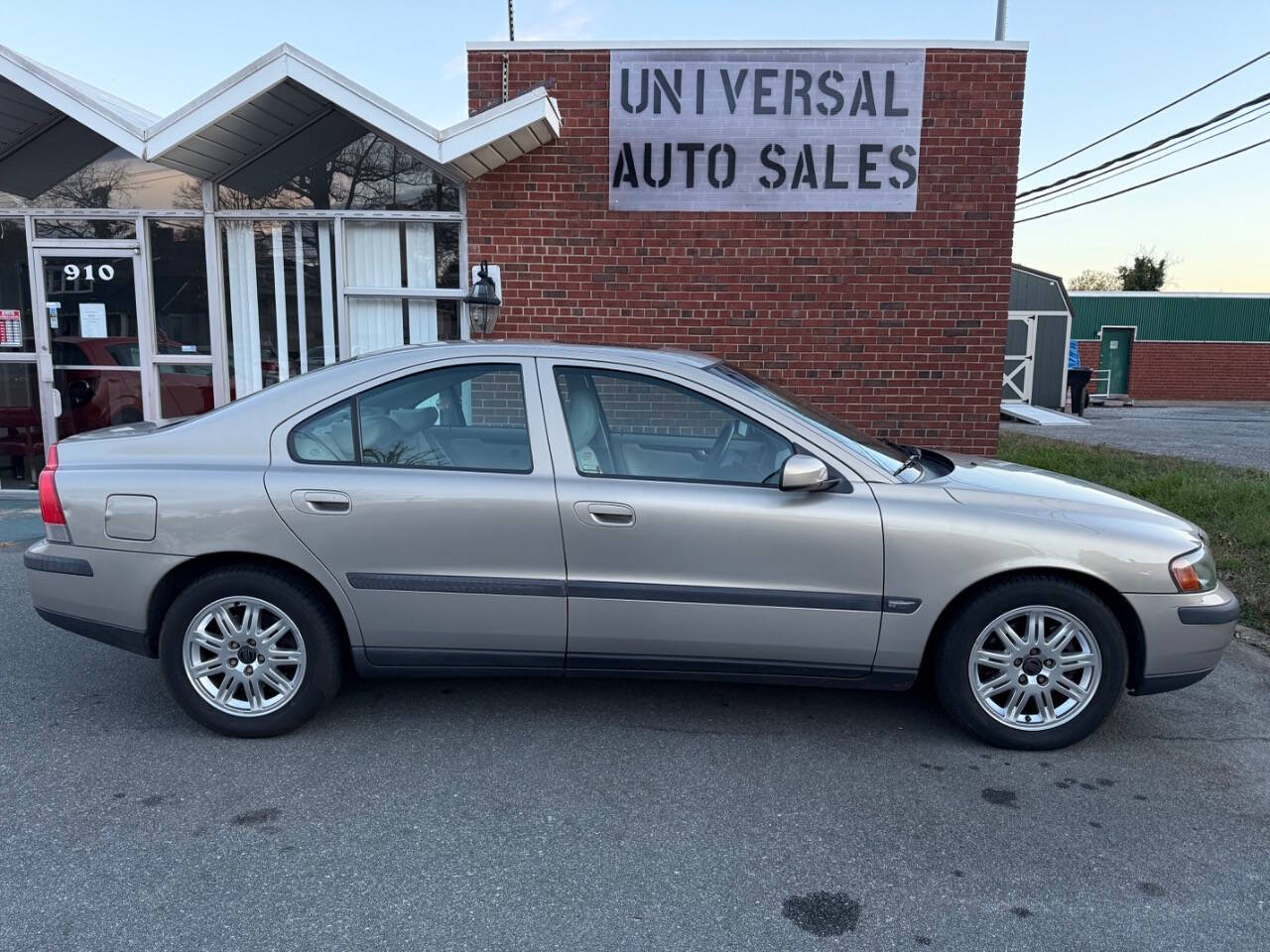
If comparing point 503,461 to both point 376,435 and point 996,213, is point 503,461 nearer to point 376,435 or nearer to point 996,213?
point 376,435

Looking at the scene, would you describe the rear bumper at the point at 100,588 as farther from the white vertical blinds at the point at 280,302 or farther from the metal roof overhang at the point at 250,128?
the white vertical blinds at the point at 280,302

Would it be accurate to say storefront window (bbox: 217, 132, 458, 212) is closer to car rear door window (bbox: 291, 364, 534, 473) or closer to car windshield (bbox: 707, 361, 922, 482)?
car rear door window (bbox: 291, 364, 534, 473)

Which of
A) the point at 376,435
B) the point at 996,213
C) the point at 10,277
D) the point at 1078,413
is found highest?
the point at 996,213

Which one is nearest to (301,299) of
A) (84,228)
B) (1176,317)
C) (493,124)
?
(84,228)

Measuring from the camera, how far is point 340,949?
100 inches

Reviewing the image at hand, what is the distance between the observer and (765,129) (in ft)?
24.9

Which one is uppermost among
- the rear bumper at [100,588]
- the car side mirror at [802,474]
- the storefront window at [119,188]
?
the storefront window at [119,188]

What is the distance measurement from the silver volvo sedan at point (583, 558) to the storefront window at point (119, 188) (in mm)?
5183

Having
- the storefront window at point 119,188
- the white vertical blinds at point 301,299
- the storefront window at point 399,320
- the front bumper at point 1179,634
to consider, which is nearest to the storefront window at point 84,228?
the storefront window at point 119,188

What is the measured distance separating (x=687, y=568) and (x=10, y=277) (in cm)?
778

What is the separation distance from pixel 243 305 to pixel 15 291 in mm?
2078

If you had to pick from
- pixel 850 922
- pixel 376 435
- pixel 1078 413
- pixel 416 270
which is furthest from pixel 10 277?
pixel 1078 413

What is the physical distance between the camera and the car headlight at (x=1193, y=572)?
3.62 metres

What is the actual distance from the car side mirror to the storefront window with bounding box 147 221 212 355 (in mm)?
6540
